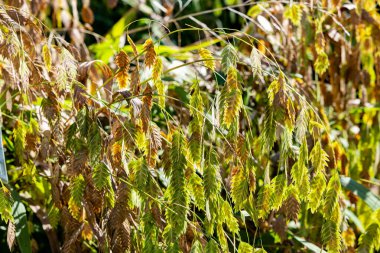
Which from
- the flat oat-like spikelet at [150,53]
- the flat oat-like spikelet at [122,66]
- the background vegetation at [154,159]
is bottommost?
the background vegetation at [154,159]

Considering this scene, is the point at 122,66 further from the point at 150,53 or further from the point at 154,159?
the point at 154,159

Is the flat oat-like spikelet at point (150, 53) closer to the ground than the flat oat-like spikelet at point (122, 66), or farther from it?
farther from it

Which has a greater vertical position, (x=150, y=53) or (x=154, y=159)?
(x=150, y=53)

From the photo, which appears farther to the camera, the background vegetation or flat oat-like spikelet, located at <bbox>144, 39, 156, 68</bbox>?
flat oat-like spikelet, located at <bbox>144, 39, 156, 68</bbox>

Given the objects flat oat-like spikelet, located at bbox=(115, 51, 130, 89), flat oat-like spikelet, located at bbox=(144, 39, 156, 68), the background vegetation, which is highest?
flat oat-like spikelet, located at bbox=(144, 39, 156, 68)

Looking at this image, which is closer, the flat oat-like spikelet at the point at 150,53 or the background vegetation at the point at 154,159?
the background vegetation at the point at 154,159

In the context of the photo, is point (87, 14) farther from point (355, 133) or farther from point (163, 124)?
point (355, 133)

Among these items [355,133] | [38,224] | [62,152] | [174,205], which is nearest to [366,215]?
[355,133]

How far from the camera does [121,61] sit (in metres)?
1.66

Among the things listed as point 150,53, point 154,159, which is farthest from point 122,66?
point 154,159

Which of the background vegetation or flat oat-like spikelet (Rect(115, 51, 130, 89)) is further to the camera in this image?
flat oat-like spikelet (Rect(115, 51, 130, 89))

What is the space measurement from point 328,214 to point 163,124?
1149 mm

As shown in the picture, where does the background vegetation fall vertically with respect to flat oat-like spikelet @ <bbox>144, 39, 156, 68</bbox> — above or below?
below

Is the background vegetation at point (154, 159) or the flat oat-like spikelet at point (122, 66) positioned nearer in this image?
the background vegetation at point (154, 159)
